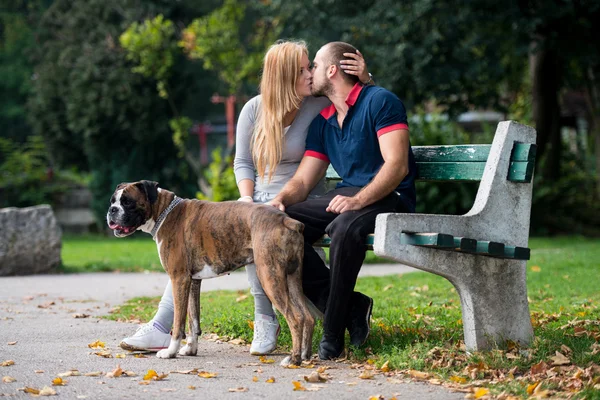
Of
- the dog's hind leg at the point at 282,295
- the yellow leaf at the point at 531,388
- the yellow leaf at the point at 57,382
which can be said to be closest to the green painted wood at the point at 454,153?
the dog's hind leg at the point at 282,295

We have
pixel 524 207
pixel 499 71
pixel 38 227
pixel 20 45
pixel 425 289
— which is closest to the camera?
pixel 524 207

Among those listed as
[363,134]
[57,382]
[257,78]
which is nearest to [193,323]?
[57,382]

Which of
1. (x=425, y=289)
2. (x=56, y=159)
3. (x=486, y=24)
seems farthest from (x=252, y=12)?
(x=425, y=289)

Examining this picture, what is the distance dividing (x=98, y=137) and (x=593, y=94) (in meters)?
12.5

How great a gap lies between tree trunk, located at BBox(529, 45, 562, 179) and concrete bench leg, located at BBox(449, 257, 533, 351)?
Answer: 1490 centimetres

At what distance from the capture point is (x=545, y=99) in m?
20.5

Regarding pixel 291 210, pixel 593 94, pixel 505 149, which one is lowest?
pixel 291 210

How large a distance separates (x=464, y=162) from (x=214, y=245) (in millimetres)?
1787

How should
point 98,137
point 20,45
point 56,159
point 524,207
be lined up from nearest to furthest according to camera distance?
point 524,207 < point 98,137 < point 56,159 < point 20,45

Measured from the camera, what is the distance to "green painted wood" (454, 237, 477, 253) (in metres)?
5.15

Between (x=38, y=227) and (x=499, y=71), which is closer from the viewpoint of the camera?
(x=38, y=227)

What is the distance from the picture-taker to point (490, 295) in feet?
18.2

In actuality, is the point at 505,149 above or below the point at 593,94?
below

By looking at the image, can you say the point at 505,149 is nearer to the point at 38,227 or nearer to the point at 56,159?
the point at 38,227
